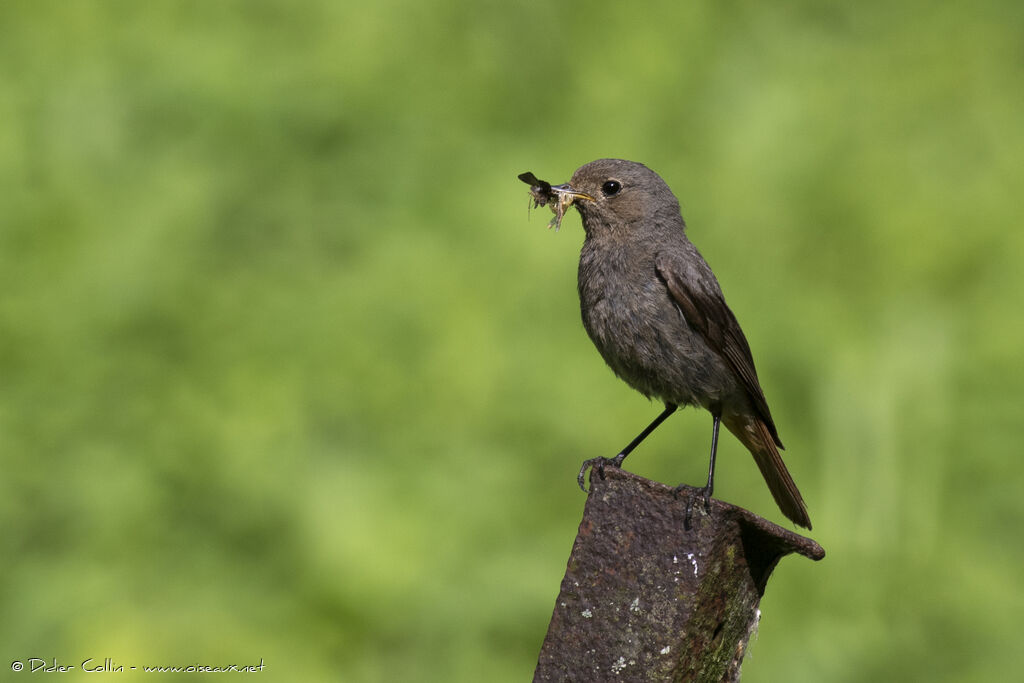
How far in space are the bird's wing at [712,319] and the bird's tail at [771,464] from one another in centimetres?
12

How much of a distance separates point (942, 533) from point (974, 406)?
0.73 meters

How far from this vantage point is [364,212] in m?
6.96

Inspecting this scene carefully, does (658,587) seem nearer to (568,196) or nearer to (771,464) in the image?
(771,464)

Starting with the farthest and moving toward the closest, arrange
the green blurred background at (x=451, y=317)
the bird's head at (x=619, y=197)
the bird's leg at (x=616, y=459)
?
the green blurred background at (x=451, y=317), the bird's head at (x=619, y=197), the bird's leg at (x=616, y=459)

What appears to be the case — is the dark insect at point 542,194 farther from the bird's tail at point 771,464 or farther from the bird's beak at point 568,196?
the bird's tail at point 771,464

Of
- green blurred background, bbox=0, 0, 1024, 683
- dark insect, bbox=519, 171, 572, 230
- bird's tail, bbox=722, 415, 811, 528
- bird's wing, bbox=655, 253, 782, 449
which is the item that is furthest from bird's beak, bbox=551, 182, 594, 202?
green blurred background, bbox=0, 0, 1024, 683

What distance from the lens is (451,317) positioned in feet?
21.3

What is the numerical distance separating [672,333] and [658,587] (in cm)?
201

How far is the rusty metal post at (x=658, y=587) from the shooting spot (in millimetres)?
2627

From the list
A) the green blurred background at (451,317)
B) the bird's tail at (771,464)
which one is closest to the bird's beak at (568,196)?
the bird's tail at (771,464)

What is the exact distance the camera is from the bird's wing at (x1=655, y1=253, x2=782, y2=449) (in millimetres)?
4551

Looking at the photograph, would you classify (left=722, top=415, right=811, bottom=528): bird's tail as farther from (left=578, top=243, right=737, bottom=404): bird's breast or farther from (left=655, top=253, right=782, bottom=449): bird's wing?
(left=578, top=243, right=737, bottom=404): bird's breast

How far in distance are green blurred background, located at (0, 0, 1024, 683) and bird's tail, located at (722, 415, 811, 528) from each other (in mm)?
1193

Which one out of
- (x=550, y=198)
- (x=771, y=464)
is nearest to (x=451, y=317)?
(x=550, y=198)
